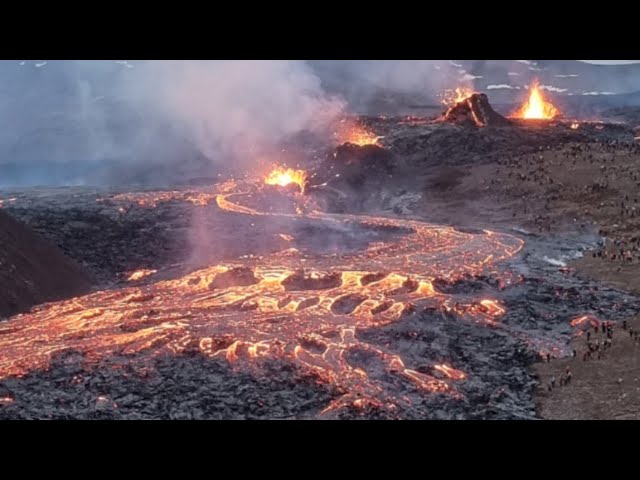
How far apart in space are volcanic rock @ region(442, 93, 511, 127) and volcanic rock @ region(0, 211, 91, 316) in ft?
156

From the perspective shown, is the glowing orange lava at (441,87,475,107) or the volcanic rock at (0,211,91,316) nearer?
the volcanic rock at (0,211,91,316)

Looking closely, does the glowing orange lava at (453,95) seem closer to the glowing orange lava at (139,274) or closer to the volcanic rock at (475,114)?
the volcanic rock at (475,114)

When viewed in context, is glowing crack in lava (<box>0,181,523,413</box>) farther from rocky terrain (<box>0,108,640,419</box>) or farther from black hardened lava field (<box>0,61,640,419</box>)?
rocky terrain (<box>0,108,640,419</box>)

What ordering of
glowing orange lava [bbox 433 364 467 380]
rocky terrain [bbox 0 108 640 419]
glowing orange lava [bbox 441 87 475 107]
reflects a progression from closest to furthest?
rocky terrain [bbox 0 108 640 419] → glowing orange lava [bbox 433 364 467 380] → glowing orange lava [bbox 441 87 475 107]

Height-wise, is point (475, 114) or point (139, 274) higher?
point (475, 114)

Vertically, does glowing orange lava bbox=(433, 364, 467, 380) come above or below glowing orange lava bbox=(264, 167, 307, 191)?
above

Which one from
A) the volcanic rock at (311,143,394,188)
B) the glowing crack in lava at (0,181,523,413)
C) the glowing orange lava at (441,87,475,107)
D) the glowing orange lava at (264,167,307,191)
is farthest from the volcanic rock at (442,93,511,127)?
the glowing orange lava at (441,87,475,107)

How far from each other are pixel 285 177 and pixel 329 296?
38124mm

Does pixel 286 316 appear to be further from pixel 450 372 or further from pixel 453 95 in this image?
pixel 453 95

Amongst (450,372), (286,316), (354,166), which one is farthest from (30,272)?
(354,166)

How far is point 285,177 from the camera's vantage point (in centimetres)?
6019

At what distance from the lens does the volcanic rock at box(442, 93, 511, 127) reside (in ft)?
206

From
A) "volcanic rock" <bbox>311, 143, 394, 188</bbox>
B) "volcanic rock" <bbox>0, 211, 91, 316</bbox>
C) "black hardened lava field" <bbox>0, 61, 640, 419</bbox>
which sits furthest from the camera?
"volcanic rock" <bbox>311, 143, 394, 188</bbox>
